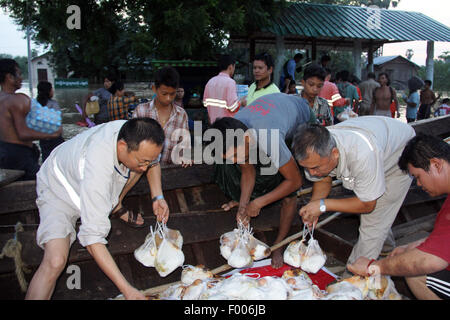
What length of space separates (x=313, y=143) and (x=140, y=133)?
1007 millimetres

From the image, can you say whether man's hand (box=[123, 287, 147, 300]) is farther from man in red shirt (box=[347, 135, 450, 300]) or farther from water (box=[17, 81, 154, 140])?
→ water (box=[17, 81, 154, 140])

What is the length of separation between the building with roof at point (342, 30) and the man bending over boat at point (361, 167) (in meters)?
7.71

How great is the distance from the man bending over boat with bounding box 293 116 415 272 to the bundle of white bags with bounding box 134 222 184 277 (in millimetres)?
880

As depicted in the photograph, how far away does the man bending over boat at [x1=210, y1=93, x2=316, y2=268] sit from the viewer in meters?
2.49

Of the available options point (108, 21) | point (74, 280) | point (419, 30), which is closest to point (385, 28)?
point (419, 30)

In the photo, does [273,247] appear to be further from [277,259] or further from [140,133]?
[140,133]

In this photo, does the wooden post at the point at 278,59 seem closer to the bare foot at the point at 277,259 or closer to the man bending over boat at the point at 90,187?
the bare foot at the point at 277,259

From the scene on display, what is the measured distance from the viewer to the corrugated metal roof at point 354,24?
991 centimetres

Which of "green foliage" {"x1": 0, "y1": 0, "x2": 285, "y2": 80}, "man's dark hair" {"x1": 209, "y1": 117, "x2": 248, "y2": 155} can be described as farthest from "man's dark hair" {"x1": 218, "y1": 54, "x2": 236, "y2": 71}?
"green foliage" {"x1": 0, "y1": 0, "x2": 285, "y2": 80}

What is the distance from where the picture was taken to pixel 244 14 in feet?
28.9

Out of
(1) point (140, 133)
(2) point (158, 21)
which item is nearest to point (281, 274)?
(1) point (140, 133)

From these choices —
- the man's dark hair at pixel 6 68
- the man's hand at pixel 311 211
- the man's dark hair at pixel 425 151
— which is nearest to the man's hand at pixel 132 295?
the man's hand at pixel 311 211

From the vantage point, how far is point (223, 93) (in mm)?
4453
